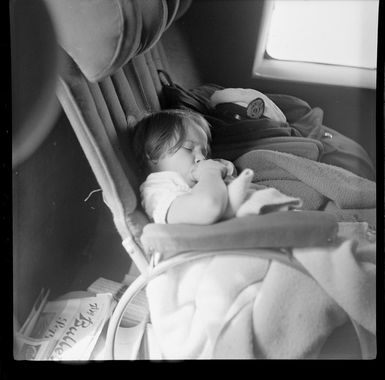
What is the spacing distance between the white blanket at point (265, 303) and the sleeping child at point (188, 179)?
8 cm

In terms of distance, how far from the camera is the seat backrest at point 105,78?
99cm

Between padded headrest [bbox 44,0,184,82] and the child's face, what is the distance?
173 mm

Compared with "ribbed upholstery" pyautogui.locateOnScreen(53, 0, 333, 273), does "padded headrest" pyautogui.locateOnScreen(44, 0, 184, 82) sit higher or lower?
higher

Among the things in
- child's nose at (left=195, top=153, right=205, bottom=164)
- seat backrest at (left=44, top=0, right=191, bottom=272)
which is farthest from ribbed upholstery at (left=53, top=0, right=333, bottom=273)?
child's nose at (left=195, top=153, right=205, bottom=164)

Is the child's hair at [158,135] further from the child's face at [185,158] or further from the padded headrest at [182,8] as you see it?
the padded headrest at [182,8]

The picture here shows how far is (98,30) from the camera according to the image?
986mm

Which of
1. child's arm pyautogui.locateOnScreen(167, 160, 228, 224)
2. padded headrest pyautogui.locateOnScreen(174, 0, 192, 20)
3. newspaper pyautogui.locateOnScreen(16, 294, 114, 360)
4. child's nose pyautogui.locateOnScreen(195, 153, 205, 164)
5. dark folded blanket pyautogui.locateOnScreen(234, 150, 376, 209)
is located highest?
padded headrest pyautogui.locateOnScreen(174, 0, 192, 20)

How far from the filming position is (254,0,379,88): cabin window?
1062 millimetres

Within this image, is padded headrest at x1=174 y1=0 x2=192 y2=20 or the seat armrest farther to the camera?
Result: padded headrest at x1=174 y1=0 x2=192 y2=20

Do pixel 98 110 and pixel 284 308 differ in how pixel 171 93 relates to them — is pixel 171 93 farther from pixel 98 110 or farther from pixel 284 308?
pixel 284 308

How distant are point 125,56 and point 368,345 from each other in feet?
2.05

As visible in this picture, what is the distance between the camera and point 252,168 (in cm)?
104

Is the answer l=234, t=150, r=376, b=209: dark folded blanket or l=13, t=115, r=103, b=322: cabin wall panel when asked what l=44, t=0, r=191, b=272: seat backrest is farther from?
l=234, t=150, r=376, b=209: dark folded blanket

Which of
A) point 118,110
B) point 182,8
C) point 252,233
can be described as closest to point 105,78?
point 118,110
